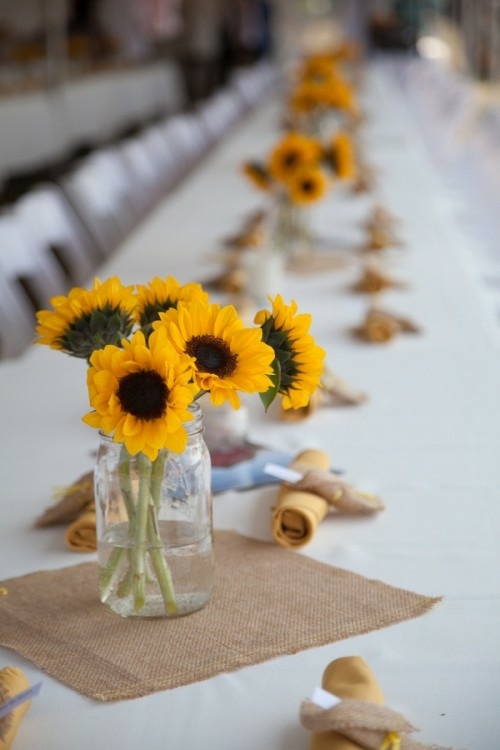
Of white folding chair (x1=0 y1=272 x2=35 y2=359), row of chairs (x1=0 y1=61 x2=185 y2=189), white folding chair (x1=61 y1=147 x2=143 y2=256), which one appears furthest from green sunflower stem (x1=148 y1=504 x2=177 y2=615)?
row of chairs (x1=0 y1=61 x2=185 y2=189)

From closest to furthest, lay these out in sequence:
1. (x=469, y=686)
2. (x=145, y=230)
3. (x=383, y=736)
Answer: (x=383, y=736)
(x=469, y=686)
(x=145, y=230)

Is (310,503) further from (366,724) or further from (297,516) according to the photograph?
(366,724)

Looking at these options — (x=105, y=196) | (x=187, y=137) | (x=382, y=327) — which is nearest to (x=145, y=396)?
(x=382, y=327)

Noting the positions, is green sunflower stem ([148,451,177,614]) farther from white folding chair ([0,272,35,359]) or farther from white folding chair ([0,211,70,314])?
white folding chair ([0,211,70,314])

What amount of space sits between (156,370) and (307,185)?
Result: 163 centimetres

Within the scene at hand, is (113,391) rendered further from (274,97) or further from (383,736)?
(274,97)

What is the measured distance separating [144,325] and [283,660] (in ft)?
1.00

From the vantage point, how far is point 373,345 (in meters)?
1.93

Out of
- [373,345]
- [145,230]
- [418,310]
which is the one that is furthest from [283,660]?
[145,230]

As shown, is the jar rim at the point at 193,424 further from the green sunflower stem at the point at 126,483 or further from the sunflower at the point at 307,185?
the sunflower at the point at 307,185

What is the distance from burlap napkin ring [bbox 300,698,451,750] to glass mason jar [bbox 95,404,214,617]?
214 millimetres

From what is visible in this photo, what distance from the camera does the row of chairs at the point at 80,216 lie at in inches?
102

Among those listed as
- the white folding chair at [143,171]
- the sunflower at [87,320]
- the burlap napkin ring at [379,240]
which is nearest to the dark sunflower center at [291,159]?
the burlap napkin ring at [379,240]

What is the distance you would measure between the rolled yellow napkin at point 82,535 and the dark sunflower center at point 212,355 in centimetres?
34
